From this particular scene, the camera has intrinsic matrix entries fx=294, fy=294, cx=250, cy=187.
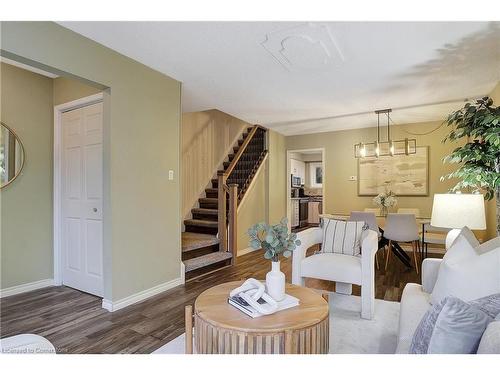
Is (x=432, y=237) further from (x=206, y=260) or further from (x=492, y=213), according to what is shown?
(x=206, y=260)

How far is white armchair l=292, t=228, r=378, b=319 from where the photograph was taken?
2.49m

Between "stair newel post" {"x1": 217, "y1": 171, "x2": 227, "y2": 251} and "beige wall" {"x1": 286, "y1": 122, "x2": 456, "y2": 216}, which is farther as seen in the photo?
"beige wall" {"x1": 286, "y1": 122, "x2": 456, "y2": 216}

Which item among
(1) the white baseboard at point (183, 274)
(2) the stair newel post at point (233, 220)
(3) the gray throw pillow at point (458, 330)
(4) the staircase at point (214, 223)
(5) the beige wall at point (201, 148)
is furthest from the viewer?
(5) the beige wall at point (201, 148)

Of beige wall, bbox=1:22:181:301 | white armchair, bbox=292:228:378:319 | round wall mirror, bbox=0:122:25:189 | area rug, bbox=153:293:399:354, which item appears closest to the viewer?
area rug, bbox=153:293:399:354

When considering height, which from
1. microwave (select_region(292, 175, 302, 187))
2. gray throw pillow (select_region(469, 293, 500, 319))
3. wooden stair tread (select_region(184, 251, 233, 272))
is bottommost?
wooden stair tread (select_region(184, 251, 233, 272))

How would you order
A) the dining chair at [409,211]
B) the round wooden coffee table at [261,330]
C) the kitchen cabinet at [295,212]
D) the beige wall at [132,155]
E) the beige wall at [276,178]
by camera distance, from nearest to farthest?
the round wooden coffee table at [261,330]
the beige wall at [132,155]
the dining chair at [409,211]
the beige wall at [276,178]
the kitchen cabinet at [295,212]

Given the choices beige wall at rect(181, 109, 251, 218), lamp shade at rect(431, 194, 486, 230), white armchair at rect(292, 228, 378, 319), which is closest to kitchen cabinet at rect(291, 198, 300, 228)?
beige wall at rect(181, 109, 251, 218)

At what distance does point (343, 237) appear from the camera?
121 inches

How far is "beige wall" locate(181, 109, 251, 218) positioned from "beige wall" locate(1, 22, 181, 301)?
6.69 ft

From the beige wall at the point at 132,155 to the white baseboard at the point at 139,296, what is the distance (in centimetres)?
4

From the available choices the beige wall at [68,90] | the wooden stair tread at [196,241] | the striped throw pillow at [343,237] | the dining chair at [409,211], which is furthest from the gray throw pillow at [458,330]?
the dining chair at [409,211]

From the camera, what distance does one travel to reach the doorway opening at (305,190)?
29.1 feet

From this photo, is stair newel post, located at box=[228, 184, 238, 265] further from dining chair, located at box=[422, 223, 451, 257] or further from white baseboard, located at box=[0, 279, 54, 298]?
dining chair, located at box=[422, 223, 451, 257]

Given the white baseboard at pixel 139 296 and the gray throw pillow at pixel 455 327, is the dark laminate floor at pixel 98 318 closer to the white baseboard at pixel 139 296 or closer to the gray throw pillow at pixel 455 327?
the white baseboard at pixel 139 296
